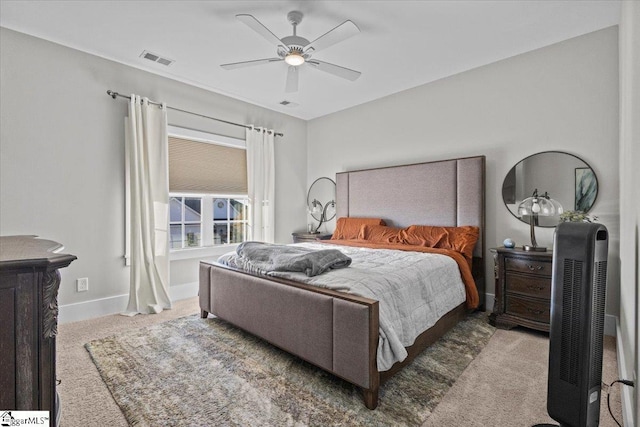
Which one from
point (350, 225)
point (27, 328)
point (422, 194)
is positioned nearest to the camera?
point (27, 328)

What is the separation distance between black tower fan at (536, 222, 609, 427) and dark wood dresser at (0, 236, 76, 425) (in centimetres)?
193

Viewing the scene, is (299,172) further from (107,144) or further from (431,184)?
(107,144)

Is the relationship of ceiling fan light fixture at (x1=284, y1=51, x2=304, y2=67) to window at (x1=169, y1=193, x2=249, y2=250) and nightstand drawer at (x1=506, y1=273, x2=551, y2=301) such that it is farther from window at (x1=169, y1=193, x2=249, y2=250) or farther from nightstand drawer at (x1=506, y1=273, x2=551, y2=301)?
nightstand drawer at (x1=506, y1=273, x2=551, y2=301)

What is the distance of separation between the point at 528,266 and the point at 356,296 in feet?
6.37

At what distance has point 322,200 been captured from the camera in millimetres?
5348

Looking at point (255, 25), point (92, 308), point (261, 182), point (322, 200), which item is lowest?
point (92, 308)

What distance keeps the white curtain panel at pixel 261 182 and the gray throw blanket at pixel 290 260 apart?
1.78 m

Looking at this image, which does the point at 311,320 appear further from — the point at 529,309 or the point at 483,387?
the point at 529,309

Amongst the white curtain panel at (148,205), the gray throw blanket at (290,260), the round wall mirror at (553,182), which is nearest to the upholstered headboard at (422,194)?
the round wall mirror at (553,182)

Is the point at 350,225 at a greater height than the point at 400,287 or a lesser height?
greater

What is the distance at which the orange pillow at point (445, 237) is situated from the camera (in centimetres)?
326

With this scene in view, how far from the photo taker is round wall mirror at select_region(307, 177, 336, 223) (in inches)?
204

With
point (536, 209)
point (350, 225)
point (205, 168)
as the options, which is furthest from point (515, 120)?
point (205, 168)

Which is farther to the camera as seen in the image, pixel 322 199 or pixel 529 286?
pixel 322 199
